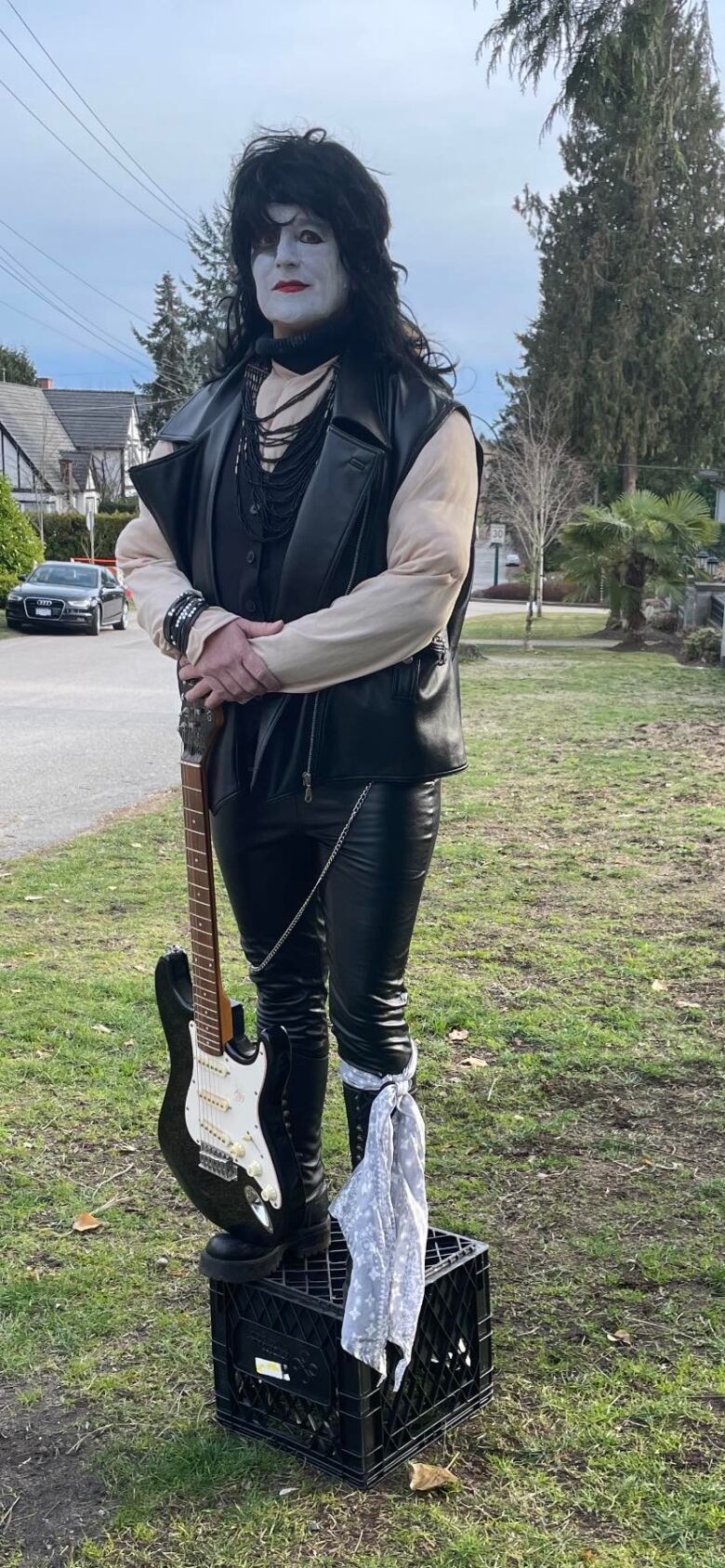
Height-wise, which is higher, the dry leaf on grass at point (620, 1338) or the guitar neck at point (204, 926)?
the guitar neck at point (204, 926)

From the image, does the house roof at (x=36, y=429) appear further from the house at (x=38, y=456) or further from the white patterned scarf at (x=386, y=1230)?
the white patterned scarf at (x=386, y=1230)

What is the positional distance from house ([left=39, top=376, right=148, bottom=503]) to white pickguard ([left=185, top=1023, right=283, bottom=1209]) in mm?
61957

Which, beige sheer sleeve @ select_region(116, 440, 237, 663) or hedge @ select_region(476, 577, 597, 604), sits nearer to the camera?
beige sheer sleeve @ select_region(116, 440, 237, 663)

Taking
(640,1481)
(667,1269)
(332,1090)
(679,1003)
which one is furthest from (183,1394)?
(679,1003)

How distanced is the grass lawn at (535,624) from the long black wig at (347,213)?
77.6 ft

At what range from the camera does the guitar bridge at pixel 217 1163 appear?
2398mm

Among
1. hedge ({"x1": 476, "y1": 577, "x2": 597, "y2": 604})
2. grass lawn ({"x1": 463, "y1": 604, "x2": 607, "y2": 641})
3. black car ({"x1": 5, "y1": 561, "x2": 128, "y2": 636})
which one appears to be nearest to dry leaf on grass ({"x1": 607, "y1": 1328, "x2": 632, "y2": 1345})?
black car ({"x1": 5, "y1": 561, "x2": 128, "y2": 636})

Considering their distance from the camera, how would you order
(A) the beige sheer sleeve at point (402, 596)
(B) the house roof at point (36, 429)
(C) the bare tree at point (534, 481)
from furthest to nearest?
1. (B) the house roof at point (36, 429)
2. (C) the bare tree at point (534, 481)
3. (A) the beige sheer sleeve at point (402, 596)

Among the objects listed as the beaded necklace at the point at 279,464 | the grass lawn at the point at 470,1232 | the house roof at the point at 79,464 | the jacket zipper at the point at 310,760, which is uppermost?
the house roof at the point at 79,464

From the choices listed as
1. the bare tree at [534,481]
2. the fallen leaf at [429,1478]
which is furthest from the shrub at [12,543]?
the fallen leaf at [429,1478]

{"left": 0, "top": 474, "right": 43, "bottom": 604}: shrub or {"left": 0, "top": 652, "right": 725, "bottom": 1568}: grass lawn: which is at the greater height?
{"left": 0, "top": 474, "right": 43, "bottom": 604}: shrub

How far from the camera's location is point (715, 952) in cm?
550

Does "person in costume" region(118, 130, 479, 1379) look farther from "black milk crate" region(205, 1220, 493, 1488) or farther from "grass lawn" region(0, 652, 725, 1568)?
"grass lawn" region(0, 652, 725, 1568)

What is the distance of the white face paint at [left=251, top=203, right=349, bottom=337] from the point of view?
2.35 meters
